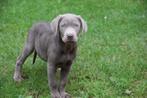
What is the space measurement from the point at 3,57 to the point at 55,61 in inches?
72.4

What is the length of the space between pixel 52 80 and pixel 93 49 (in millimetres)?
2081

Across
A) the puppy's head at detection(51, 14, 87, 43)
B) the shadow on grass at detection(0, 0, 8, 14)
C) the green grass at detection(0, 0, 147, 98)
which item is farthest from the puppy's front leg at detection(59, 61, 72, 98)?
the shadow on grass at detection(0, 0, 8, 14)

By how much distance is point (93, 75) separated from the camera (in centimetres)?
643

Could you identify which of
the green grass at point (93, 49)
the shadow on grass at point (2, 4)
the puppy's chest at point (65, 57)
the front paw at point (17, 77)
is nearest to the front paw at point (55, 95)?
the green grass at point (93, 49)

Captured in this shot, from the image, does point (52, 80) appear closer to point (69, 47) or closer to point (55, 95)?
point (55, 95)

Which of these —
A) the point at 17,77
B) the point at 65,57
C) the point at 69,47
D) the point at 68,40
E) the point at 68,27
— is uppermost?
the point at 68,27

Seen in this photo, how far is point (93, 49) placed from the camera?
747 cm

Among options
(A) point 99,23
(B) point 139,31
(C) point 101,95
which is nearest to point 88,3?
(A) point 99,23

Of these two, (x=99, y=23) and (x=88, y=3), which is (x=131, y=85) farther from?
(x=88, y=3)

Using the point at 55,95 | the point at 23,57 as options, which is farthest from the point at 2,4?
the point at 55,95

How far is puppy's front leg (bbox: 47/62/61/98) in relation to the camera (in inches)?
217

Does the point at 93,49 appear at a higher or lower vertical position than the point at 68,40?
lower

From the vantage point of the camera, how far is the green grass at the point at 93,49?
6.02 meters

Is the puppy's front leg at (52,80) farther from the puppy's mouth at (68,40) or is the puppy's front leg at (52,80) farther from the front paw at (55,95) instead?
the puppy's mouth at (68,40)
